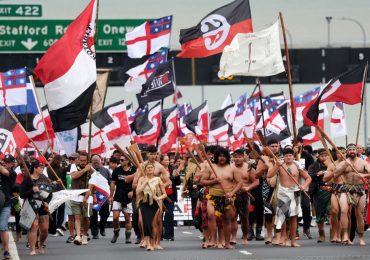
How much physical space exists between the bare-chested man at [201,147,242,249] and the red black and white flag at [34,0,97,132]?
7.22ft

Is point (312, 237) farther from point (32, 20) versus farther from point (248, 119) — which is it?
point (32, 20)

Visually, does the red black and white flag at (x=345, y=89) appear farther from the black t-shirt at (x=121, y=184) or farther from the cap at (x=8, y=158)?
the cap at (x=8, y=158)

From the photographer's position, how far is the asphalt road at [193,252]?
2106 centimetres

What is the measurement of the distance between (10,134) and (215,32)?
6.44m

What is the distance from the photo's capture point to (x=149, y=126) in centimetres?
3925

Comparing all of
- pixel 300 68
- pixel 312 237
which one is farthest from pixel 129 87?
pixel 300 68

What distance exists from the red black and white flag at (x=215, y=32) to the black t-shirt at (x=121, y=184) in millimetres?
2981

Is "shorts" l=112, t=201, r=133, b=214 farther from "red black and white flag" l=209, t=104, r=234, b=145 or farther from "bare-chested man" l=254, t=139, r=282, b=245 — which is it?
"red black and white flag" l=209, t=104, r=234, b=145

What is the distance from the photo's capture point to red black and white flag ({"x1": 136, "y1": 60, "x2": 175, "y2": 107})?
36.2 meters

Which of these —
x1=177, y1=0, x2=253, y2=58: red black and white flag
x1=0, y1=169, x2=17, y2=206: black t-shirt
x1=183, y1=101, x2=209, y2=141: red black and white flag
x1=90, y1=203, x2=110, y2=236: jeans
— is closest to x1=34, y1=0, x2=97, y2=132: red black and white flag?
x1=0, y1=169, x2=17, y2=206: black t-shirt

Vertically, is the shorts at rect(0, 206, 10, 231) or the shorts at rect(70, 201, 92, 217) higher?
the shorts at rect(70, 201, 92, 217)

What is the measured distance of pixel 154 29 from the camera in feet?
126

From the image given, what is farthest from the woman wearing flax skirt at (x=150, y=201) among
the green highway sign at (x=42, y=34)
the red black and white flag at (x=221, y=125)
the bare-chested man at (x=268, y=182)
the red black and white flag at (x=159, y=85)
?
the green highway sign at (x=42, y=34)

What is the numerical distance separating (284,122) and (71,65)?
18977 millimetres
